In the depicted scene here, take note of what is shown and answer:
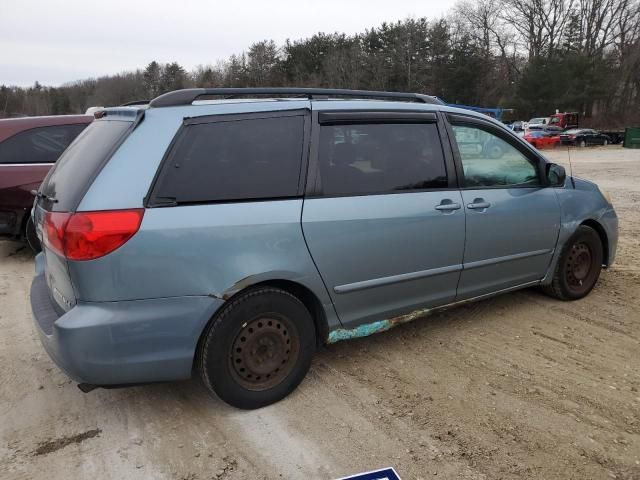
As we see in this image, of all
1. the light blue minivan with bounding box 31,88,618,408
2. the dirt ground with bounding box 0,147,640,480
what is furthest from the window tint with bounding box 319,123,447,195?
the dirt ground with bounding box 0,147,640,480

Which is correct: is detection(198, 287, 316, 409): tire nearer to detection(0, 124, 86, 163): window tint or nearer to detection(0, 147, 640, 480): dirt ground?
detection(0, 147, 640, 480): dirt ground

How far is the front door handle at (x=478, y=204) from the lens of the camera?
3.72 metres

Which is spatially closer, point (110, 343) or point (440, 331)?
point (110, 343)

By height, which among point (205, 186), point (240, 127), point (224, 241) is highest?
point (240, 127)

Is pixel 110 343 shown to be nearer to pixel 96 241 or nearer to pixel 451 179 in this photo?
pixel 96 241

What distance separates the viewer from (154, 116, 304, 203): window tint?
2.70 m

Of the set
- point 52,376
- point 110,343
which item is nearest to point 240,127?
point 110,343

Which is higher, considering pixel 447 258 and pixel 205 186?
pixel 205 186

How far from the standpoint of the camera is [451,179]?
3.69 meters

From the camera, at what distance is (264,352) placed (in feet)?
9.82

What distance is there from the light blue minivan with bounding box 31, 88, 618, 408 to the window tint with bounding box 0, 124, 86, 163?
368 centimetres

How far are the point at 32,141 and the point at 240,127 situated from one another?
15.7ft

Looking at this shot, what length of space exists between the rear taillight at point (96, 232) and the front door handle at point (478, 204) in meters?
2.27

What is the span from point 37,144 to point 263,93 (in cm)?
455
